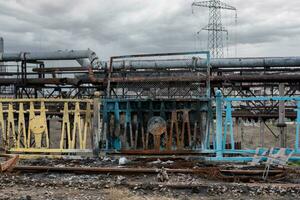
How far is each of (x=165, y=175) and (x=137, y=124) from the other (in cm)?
318

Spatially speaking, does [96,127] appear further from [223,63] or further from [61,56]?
[61,56]

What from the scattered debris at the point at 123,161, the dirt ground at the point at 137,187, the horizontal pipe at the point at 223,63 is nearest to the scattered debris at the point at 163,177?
the dirt ground at the point at 137,187

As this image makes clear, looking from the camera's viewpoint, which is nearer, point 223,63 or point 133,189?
point 133,189

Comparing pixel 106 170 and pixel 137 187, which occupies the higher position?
pixel 106 170

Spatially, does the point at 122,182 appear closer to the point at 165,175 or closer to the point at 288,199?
the point at 165,175

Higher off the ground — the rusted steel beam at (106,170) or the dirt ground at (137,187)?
the rusted steel beam at (106,170)

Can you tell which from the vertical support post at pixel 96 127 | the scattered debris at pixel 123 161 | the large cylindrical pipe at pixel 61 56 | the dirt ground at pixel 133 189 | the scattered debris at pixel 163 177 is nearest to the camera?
the dirt ground at pixel 133 189

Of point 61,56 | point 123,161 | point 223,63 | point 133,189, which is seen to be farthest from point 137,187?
point 61,56

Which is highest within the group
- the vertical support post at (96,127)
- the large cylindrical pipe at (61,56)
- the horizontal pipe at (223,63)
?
the large cylindrical pipe at (61,56)

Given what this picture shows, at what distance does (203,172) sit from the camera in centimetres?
765

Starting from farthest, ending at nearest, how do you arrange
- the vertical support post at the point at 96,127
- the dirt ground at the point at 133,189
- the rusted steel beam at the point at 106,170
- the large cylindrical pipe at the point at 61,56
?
1. the large cylindrical pipe at the point at 61,56
2. the vertical support post at the point at 96,127
3. the rusted steel beam at the point at 106,170
4. the dirt ground at the point at 133,189

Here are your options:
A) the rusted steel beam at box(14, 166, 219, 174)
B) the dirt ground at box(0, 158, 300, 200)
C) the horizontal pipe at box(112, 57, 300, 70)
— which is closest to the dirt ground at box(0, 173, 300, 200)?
the dirt ground at box(0, 158, 300, 200)

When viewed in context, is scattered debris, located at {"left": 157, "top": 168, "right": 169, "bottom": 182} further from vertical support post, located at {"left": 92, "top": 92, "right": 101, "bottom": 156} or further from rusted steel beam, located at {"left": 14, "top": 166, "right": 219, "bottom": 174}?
vertical support post, located at {"left": 92, "top": 92, "right": 101, "bottom": 156}

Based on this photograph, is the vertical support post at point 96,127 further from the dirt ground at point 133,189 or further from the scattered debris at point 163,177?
the scattered debris at point 163,177
